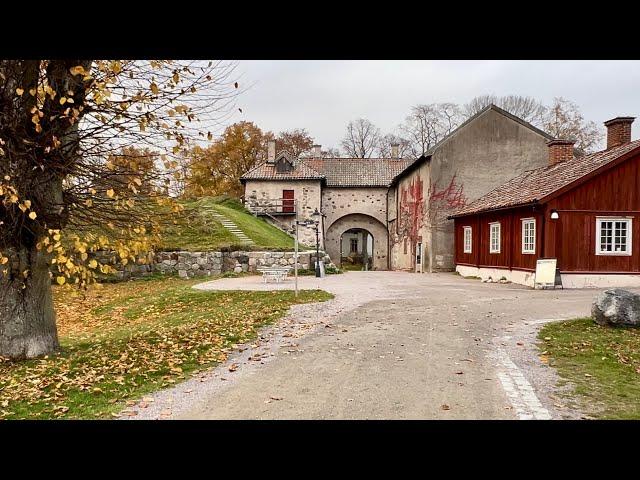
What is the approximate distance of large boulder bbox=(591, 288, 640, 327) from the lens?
10.1 meters

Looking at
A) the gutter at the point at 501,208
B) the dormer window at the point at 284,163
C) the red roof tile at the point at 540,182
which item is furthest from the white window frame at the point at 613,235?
the dormer window at the point at 284,163

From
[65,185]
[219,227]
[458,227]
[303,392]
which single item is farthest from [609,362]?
[219,227]

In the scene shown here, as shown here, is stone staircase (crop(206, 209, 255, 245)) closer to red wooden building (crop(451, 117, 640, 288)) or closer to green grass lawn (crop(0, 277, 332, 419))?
green grass lawn (crop(0, 277, 332, 419))

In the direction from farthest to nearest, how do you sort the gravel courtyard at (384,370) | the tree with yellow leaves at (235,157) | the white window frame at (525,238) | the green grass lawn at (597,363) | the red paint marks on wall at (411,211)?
the tree with yellow leaves at (235,157), the red paint marks on wall at (411,211), the white window frame at (525,238), the green grass lawn at (597,363), the gravel courtyard at (384,370)

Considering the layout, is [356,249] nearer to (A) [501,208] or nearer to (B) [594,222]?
(A) [501,208]

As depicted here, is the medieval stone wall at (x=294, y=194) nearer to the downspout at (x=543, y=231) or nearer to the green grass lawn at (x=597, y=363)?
the downspout at (x=543, y=231)

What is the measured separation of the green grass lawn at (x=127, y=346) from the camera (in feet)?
19.1

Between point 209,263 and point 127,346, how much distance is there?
47.6 feet

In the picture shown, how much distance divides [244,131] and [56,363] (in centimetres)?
4238

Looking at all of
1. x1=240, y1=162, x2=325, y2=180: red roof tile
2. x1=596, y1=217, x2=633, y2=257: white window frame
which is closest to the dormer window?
x1=240, y1=162, x2=325, y2=180: red roof tile

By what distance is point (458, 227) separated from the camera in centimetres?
2748

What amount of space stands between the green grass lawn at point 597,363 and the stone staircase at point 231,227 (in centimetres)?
1758
